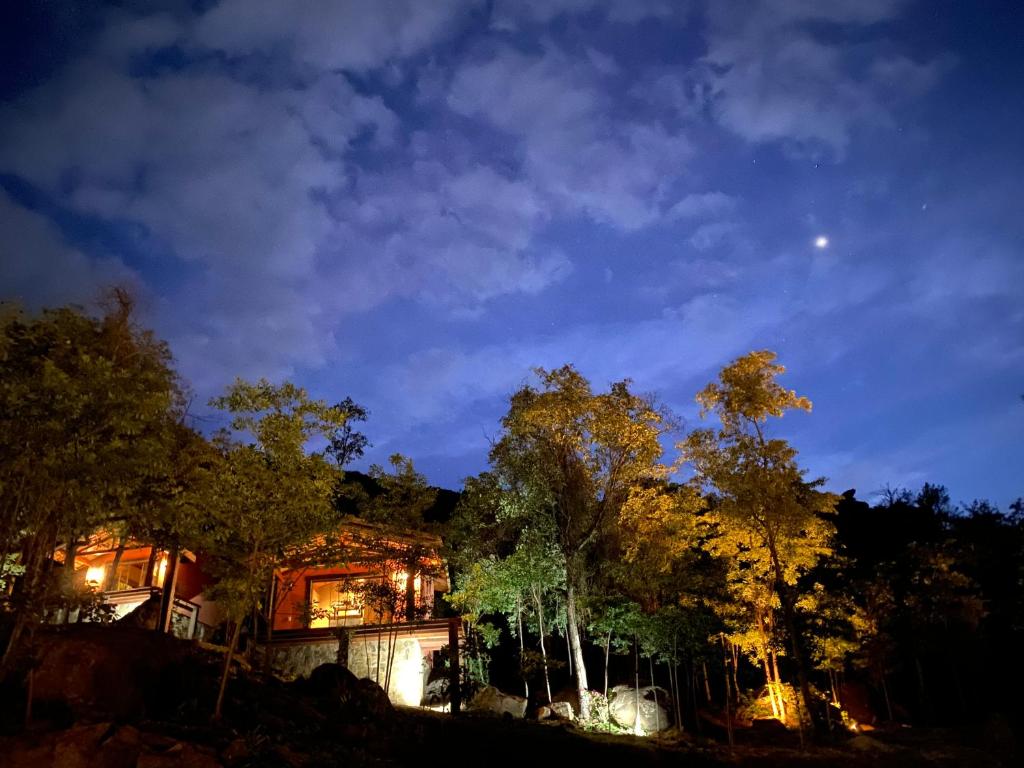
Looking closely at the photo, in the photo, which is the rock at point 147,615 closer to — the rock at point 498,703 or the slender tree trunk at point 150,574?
the slender tree trunk at point 150,574

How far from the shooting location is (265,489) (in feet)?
39.8

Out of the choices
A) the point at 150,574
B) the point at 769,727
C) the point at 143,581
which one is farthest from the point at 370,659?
the point at 769,727

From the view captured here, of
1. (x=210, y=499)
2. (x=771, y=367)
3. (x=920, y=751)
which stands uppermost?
(x=771, y=367)

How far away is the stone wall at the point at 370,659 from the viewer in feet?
66.6

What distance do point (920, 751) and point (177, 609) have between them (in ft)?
73.1

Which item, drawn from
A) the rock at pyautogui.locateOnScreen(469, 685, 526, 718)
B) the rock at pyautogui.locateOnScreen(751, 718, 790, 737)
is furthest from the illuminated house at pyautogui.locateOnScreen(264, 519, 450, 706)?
the rock at pyautogui.locateOnScreen(751, 718, 790, 737)

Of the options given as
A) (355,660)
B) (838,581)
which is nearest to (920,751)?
(838,581)

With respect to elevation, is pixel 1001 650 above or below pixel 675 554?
below

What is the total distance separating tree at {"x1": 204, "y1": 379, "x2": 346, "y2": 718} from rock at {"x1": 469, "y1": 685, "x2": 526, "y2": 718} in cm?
996

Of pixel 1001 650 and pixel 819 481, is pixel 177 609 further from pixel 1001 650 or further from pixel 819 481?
pixel 1001 650

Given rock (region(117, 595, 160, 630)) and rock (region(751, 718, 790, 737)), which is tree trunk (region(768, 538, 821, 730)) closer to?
rock (region(751, 718, 790, 737))

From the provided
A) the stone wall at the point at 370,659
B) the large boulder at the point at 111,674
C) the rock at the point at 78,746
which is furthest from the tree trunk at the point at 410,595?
the rock at the point at 78,746

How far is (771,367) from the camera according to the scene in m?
16.2

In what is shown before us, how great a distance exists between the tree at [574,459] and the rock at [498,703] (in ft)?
7.75
